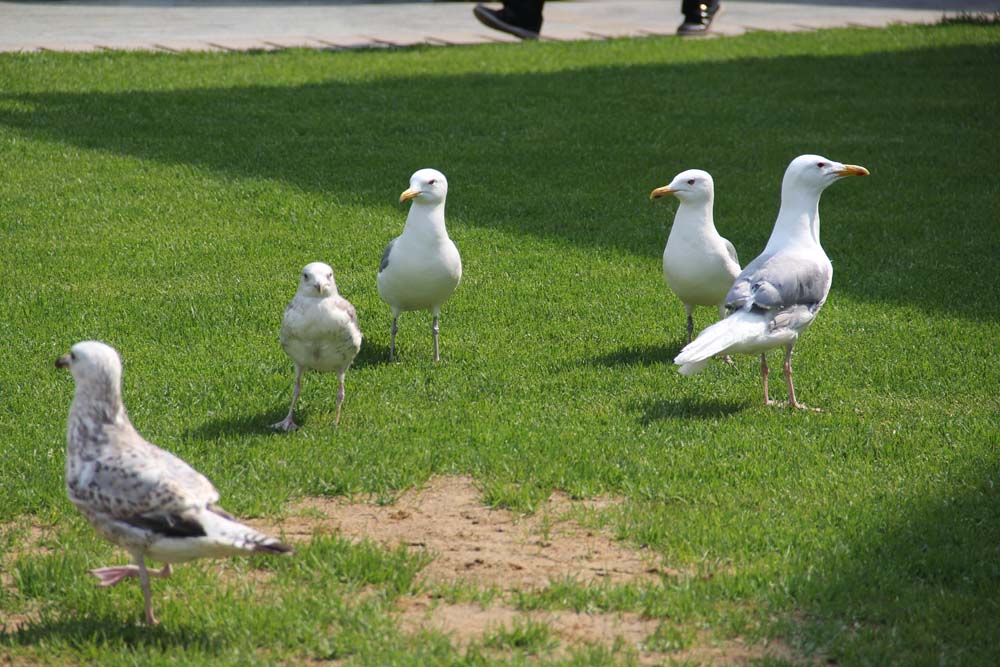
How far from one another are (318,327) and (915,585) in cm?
304

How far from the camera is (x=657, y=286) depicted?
8984 mm

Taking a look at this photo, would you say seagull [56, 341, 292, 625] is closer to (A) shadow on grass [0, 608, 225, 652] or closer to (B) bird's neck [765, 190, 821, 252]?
(A) shadow on grass [0, 608, 225, 652]

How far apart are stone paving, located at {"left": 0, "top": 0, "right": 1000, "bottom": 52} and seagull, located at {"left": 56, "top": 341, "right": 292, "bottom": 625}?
1313cm

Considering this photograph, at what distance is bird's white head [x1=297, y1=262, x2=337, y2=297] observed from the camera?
20.1 ft

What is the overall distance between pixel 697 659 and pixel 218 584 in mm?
1872

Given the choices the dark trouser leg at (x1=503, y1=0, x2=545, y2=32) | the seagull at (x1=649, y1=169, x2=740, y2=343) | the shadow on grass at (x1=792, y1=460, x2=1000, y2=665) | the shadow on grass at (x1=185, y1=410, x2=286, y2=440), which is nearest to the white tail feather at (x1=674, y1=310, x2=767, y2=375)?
the seagull at (x1=649, y1=169, x2=740, y2=343)

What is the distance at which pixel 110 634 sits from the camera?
14.7ft

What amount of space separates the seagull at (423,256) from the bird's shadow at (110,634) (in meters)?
3.19

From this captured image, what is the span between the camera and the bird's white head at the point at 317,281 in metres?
6.13

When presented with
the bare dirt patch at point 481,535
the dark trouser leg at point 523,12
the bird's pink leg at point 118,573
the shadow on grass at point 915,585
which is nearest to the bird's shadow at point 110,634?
the bird's pink leg at point 118,573

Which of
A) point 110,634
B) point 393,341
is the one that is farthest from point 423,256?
point 110,634

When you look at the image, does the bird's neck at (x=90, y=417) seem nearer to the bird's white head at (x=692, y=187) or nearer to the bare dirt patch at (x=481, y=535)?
the bare dirt patch at (x=481, y=535)

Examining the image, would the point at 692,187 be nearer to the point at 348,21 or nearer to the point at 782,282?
the point at 782,282

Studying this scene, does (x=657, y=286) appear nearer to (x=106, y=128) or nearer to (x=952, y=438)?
(x=952, y=438)
